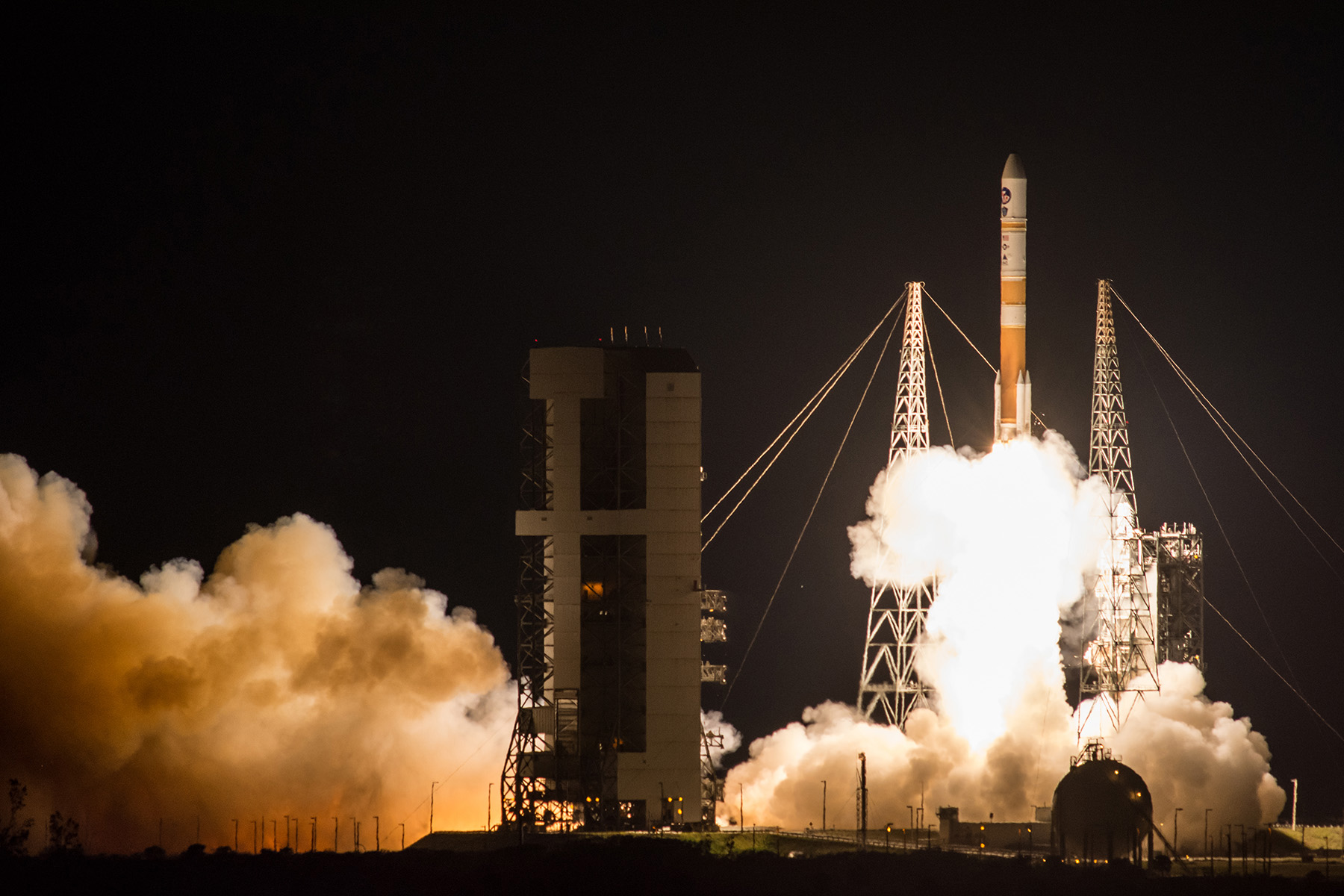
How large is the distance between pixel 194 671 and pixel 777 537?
27249 millimetres

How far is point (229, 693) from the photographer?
5769 cm

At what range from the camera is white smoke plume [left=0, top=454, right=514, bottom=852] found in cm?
5647

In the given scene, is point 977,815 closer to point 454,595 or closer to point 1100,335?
point 1100,335

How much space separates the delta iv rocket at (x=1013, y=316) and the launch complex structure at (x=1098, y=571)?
3 cm

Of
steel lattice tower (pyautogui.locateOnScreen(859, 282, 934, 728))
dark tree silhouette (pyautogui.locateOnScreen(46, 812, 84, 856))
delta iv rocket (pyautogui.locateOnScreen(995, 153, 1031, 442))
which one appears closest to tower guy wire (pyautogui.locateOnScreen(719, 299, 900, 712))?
steel lattice tower (pyautogui.locateOnScreen(859, 282, 934, 728))

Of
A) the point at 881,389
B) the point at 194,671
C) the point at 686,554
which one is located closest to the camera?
the point at 686,554

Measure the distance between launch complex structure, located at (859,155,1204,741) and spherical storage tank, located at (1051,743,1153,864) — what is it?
9.06 m

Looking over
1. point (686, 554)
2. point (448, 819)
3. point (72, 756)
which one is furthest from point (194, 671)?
point (686, 554)

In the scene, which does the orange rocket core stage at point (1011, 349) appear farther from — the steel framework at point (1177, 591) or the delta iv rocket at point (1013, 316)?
the steel framework at point (1177, 591)

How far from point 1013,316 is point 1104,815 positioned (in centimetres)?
1440

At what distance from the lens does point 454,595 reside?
75438mm

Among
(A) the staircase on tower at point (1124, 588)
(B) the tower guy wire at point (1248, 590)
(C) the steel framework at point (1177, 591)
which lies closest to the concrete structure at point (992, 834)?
(A) the staircase on tower at point (1124, 588)

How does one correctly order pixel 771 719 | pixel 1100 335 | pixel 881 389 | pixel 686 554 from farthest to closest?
pixel 771 719 < pixel 881 389 < pixel 1100 335 < pixel 686 554

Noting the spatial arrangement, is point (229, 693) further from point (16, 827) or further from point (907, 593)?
point (907, 593)
